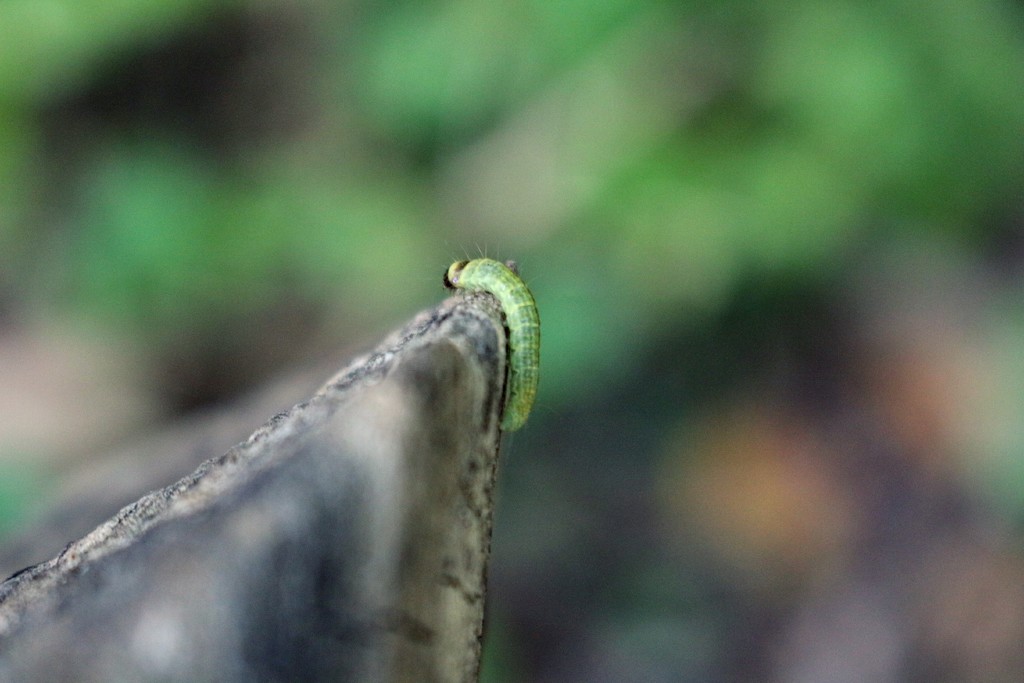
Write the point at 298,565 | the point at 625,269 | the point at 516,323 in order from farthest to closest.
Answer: the point at 625,269 < the point at 516,323 < the point at 298,565

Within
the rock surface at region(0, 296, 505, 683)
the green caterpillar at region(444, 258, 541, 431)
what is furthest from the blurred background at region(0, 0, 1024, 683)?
the rock surface at region(0, 296, 505, 683)

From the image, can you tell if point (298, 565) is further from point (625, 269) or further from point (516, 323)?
point (625, 269)

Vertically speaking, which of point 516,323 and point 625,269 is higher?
point 625,269

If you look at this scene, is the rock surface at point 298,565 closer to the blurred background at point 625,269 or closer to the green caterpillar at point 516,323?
the green caterpillar at point 516,323

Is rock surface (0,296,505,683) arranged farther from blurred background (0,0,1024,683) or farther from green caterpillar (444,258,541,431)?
blurred background (0,0,1024,683)

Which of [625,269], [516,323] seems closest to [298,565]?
[516,323]

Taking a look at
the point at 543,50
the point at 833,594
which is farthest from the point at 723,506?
the point at 543,50
